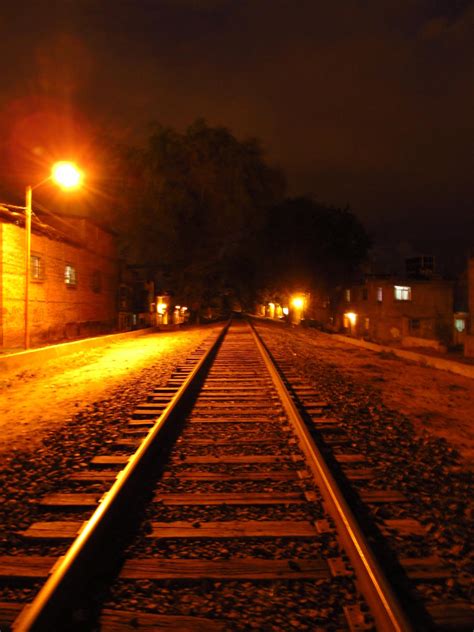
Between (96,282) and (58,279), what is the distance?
6.24 meters

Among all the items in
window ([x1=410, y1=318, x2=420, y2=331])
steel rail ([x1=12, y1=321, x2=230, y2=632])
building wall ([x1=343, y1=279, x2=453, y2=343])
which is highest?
building wall ([x1=343, y1=279, x2=453, y2=343])

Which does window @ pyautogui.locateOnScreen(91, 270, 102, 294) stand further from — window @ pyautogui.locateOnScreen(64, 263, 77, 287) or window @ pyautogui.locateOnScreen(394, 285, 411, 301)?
window @ pyautogui.locateOnScreen(394, 285, 411, 301)

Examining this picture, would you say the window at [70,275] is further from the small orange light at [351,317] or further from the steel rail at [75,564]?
the small orange light at [351,317]

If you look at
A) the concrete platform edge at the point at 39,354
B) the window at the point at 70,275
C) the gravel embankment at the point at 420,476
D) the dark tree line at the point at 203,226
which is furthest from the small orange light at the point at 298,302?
the gravel embankment at the point at 420,476

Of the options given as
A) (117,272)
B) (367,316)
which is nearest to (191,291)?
(117,272)

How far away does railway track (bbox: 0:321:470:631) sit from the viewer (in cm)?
261

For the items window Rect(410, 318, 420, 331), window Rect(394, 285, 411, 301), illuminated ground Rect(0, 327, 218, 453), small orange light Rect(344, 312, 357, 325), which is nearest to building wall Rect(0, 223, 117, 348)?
illuminated ground Rect(0, 327, 218, 453)

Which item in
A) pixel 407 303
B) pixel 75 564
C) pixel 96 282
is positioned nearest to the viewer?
pixel 75 564

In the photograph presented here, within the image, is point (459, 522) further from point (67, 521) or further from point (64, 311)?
point (64, 311)

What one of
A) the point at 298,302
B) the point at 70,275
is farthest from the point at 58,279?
the point at 298,302

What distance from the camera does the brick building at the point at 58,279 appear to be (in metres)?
20.0

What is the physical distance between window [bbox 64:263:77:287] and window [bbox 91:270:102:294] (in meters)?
3.15

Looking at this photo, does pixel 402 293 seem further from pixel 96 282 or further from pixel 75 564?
pixel 75 564

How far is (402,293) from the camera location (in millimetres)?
40344
